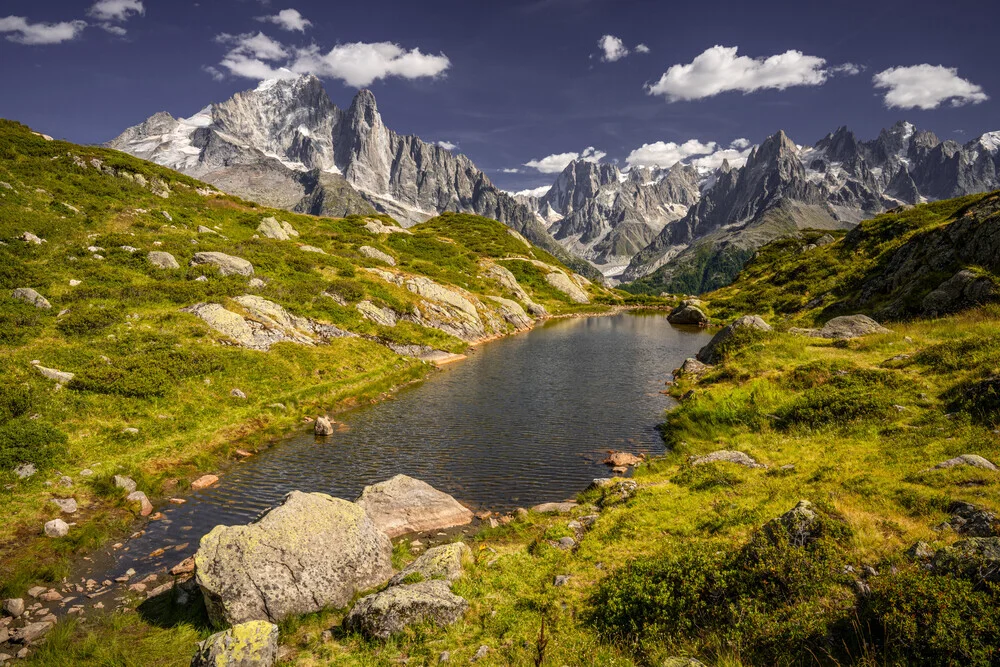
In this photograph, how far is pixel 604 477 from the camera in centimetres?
2561

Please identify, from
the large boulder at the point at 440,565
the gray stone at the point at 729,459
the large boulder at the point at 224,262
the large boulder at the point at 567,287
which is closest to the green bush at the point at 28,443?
the large boulder at the point at 440,565

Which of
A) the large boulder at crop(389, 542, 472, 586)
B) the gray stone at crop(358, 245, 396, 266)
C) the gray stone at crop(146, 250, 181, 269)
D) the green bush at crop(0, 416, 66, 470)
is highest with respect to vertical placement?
the gray stone at crop(358, 245, 396, 266)

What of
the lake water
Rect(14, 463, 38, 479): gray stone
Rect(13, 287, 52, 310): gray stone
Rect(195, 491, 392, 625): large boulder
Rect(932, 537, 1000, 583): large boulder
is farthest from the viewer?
Rect(13, 287, 52, 310): gray stone

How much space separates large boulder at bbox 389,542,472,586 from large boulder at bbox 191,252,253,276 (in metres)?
50.0

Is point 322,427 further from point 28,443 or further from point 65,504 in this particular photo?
Answer: point 28,443

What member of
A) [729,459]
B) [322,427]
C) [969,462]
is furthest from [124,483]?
[969,462]

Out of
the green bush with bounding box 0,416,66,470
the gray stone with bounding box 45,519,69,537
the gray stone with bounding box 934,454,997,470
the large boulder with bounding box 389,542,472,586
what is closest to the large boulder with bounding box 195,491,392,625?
the large boulder with bounding box 389,542,472,586

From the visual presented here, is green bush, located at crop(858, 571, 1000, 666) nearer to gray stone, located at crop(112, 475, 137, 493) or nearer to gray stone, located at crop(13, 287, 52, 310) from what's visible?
gray stone, located at crop(112, 475, 137, 493)

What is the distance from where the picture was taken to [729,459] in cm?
2128

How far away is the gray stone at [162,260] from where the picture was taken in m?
49.9

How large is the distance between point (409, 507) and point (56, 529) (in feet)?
48.6

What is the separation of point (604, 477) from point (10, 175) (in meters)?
80.1

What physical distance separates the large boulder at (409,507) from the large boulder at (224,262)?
144 ft

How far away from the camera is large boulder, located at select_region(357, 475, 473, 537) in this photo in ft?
66.9
